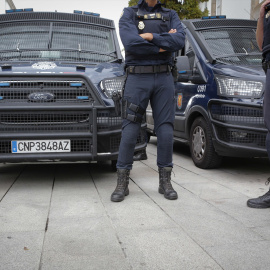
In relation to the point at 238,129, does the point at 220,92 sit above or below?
above

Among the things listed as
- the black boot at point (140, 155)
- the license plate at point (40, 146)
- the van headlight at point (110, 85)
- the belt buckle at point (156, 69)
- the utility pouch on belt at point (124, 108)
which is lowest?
the black boot at point (140, 155)

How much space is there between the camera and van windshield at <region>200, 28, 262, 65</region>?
543cm

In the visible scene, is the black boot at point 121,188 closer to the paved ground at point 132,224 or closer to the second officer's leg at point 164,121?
the paved ground at point 132,224

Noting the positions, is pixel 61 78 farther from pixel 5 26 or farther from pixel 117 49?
pixel 5 26

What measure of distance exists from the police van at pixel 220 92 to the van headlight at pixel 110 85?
49.1 inches

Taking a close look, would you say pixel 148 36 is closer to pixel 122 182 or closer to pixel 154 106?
pixel 154 106

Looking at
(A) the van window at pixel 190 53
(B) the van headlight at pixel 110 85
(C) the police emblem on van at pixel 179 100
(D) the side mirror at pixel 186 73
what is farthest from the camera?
(C) the police emblem on van at pixel 179 100

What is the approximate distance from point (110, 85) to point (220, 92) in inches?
56.5

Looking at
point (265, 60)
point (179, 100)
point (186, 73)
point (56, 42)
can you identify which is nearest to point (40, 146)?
point (56, 42)

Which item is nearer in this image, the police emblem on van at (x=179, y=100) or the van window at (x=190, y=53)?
the van window at (x=190, y=53)

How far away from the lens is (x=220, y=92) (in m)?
4.88

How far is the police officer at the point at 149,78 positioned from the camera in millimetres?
3648

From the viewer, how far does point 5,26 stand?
545 cm

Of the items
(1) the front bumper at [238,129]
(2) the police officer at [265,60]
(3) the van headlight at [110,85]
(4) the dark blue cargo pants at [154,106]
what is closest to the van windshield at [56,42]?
(3) the van headlight at [110,85]
